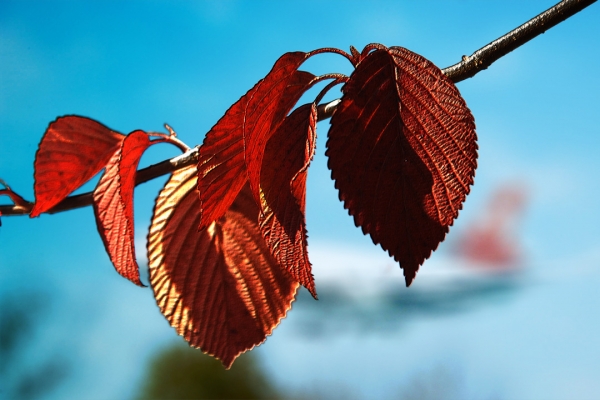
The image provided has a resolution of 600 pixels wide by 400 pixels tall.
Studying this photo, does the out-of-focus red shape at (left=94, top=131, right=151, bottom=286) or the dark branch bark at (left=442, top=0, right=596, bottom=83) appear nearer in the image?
the dark branch bark at (left=442, top=0, right=596, bottom=83)

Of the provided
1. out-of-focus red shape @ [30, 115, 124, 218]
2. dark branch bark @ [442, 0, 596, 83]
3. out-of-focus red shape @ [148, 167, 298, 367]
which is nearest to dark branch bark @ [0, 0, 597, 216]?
dark branch bark @ [442, 0, 596, 83]

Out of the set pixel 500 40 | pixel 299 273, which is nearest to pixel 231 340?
pixel 299 273

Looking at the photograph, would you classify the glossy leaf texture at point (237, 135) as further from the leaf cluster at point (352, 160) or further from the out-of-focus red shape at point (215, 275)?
the out-of-focus red shape at point (215, 275)

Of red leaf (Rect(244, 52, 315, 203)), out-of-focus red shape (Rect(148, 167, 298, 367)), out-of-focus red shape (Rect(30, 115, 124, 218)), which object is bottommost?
out-of-focus red shape (Rect(148, 167, 298, 367))

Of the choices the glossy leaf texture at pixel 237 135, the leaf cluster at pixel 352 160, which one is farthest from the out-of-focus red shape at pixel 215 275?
the glossy leaf texture at pixel 237 135

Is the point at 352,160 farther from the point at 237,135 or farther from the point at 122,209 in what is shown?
the point at 122,209

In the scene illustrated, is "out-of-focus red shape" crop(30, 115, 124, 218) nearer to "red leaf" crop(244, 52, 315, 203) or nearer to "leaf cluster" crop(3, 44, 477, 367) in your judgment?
"leaf cluster" crop(3, 44, 477, 367)
